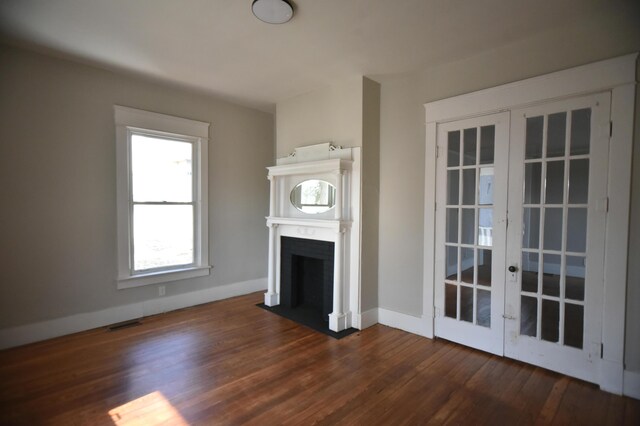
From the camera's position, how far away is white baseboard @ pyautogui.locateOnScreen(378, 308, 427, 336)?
11.3 ft

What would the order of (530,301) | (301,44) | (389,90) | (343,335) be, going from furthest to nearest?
(389,90), (343,335), (530,301), (301,44)

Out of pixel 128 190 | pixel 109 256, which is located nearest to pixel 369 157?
pixel 128 190

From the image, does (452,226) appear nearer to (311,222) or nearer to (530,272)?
(530,272)

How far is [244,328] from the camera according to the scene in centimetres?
359

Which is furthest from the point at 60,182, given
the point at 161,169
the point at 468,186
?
the point at 468,186

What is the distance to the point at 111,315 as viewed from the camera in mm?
3648

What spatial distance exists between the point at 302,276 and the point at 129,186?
92.5 inches

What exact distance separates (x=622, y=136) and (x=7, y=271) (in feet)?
17.2

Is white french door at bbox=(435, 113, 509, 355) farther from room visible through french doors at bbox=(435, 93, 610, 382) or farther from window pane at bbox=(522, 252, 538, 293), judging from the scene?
window pane at bbox=(522, 252, 538, 293)

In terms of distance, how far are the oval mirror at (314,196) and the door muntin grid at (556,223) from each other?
192 cm

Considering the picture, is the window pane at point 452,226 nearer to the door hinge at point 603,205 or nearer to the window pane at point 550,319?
the window pane at point 550,319

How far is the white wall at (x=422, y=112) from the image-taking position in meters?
2.35

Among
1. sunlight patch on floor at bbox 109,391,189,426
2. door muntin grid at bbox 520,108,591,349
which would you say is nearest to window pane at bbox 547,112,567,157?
door muntin grid at bbox 520,108,591,349

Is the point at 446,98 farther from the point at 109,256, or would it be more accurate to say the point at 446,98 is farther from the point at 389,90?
the point at 109,256
